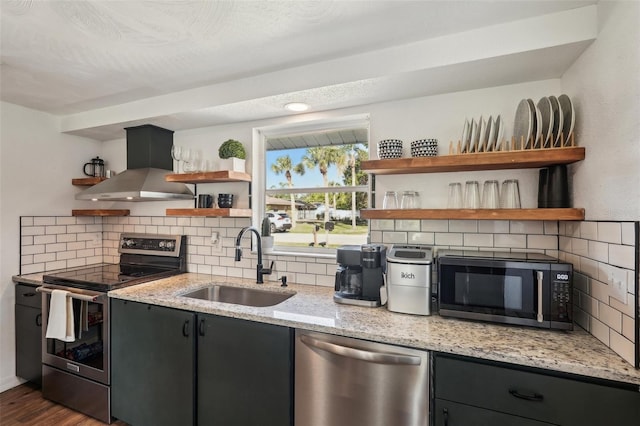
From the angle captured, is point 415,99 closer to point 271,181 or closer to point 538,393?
point 271,181

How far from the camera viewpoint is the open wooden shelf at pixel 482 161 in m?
1.46

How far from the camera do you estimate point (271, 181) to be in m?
2.61

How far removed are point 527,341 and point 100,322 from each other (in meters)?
2.56

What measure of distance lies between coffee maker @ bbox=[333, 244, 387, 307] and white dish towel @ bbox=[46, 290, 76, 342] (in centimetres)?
187

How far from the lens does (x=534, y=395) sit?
1.16m

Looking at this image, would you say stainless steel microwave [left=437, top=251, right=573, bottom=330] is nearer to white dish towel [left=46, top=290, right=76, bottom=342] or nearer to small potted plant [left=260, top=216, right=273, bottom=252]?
small potted plant [left=260, top=216, right=273, bottom=252]

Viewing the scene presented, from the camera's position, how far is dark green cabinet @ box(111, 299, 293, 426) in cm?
160

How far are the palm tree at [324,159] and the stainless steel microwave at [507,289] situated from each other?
104 cm

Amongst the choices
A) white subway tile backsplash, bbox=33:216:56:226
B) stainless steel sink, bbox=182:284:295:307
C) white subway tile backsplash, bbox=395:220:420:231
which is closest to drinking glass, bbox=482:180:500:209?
white subway tile backsplash, bbox=395:220:420:231

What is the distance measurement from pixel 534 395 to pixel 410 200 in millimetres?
1097

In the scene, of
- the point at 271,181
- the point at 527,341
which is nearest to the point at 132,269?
the point at 271,181

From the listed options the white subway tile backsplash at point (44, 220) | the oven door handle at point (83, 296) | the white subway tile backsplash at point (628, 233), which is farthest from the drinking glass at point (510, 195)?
the white subway tile backsplash at point (44, 220)

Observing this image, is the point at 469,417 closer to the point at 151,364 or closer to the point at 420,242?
the point at 420,242

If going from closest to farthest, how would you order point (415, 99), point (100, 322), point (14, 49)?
point (14, 49) → point (415, 99) → point (100, 322)
